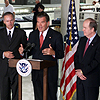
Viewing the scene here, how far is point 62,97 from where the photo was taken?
4.82 meters

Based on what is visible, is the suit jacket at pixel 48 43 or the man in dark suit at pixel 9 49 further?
the man in dark suit at pixel 9 49

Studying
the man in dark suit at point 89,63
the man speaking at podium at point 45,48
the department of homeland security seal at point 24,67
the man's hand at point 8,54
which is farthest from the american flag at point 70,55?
the department of homeland security seal at point 24,67

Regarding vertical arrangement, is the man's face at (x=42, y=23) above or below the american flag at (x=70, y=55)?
above

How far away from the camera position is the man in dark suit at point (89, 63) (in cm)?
314

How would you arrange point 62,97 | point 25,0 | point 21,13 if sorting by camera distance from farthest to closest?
point 25,0, point 21,13, point 62,97

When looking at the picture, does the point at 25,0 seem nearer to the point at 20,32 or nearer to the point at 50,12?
the point at 50,12

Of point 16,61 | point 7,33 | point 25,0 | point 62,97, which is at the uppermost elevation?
point 25,0

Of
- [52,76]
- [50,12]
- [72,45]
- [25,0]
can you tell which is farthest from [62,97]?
[25,0]

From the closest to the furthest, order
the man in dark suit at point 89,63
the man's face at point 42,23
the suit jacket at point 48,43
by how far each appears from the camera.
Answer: the man in dark suit at point 89,63 < the man's face at point 42,23 < the suit jacket at point 48,43

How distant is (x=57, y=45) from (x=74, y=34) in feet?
3.78

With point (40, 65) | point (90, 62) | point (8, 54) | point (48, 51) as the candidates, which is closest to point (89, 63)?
point (90, 62)

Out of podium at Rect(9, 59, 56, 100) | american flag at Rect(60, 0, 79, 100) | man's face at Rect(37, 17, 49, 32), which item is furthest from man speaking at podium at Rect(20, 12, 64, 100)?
american flag at Rect(60, 0, 79, 100)

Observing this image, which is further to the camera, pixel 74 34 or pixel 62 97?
pixel 62 97

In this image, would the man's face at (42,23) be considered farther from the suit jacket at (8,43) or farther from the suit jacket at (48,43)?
the suit jacket at (8,43)
